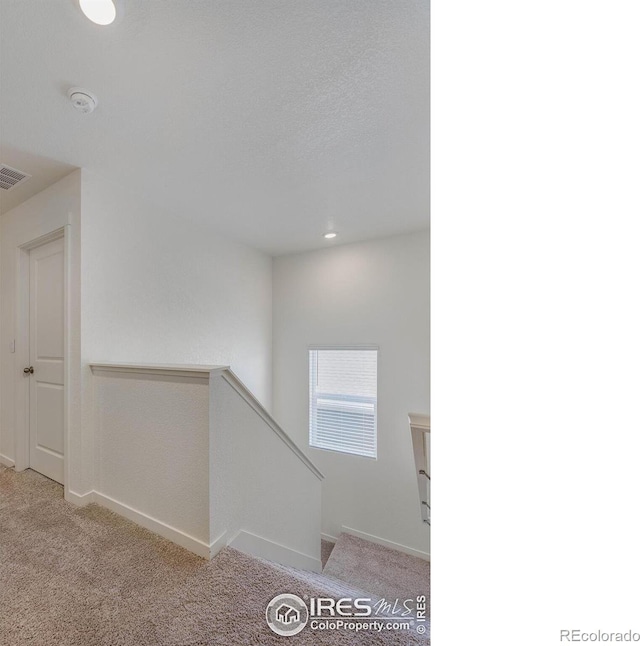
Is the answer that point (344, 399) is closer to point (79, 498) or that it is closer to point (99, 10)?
point (79, 498)

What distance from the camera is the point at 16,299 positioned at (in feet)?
8.62

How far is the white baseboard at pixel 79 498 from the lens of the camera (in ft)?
6.90

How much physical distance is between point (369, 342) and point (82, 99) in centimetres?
324

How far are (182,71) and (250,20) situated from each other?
0.42m

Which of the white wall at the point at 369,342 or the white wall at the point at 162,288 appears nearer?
the white wall at the point at 162,288

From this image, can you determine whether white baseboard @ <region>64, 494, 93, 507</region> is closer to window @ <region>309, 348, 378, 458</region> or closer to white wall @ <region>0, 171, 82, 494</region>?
white wall @ <region>0, 171, 82, 494</region>

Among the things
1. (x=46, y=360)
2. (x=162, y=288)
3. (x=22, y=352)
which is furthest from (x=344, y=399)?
(x=22, y=352)

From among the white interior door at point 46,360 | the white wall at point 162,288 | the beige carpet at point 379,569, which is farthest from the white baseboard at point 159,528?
the beige carpet at point 379,569

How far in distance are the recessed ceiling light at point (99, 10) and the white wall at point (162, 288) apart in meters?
1.30

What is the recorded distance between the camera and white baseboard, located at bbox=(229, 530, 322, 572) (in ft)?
5.85

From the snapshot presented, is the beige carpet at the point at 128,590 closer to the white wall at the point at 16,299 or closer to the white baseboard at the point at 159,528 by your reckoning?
the white baseboard at the point at 159,528
